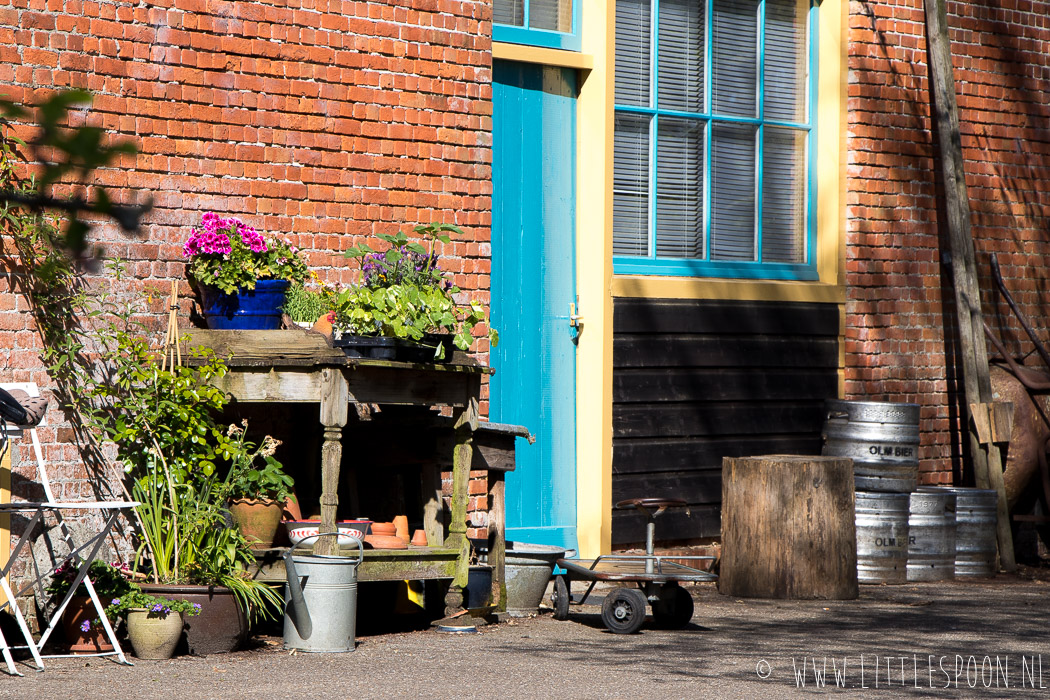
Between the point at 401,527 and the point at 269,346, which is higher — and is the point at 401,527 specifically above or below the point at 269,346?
below

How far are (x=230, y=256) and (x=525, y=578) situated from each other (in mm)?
2002

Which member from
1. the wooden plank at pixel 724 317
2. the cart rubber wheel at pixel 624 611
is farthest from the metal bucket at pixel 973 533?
the cart rubber wheel at pixel 624 611

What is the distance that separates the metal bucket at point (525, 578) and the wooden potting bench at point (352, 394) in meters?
0.15

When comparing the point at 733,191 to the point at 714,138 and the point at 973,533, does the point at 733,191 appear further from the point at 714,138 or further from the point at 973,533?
the point at 973,533

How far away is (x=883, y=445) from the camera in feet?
24.4

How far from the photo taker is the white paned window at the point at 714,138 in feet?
24.5

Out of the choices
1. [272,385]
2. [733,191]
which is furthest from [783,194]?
[272,385]

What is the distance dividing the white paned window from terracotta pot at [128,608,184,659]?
3.52 meters

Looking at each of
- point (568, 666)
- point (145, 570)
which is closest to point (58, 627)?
point (145, 570)

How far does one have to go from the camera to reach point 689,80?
767cm

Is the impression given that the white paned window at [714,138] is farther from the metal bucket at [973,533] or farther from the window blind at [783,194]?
the metal bucket at [973,533]

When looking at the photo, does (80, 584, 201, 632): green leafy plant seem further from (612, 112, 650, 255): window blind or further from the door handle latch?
(612, 112, 650, 255): window blind

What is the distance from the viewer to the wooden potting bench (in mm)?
5059

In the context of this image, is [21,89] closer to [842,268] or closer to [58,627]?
[58,627]
